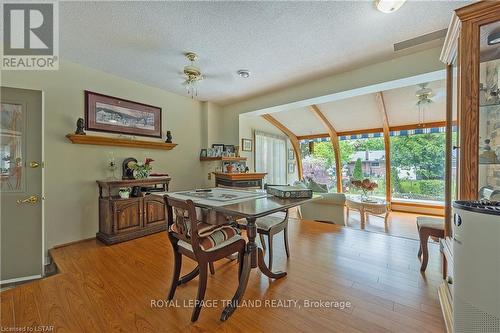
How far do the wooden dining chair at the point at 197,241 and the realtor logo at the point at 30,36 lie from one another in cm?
219

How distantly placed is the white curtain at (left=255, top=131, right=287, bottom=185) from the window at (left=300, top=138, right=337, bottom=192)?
2.79 feet

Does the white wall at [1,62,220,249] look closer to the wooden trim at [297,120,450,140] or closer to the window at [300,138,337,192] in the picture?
the wooden trim at [297,120,450,140]

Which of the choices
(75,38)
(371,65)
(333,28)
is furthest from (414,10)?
(75,38)

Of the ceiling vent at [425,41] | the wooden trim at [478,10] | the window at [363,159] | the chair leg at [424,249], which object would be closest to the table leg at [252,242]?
the chair leg at [424,249]

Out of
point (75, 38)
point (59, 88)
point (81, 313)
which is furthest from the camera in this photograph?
point (59, 88)

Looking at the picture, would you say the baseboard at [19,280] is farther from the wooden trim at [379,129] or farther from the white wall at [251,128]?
the wooden trim at [379,129]

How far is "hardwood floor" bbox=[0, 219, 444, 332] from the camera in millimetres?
1437

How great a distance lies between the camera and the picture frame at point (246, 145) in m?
4.96

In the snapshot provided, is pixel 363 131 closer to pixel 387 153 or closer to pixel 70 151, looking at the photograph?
pixel 387 153

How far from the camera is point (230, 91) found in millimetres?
3949

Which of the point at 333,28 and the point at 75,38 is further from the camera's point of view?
the point at 75,38

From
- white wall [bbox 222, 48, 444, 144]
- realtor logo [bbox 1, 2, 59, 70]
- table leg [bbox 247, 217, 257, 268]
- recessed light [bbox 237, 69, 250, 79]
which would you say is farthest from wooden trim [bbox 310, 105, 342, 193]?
realtor logo [bbox 1, 2, 59, 70]

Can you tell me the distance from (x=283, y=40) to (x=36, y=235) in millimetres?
3622

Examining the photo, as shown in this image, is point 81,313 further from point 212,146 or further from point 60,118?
point 212,146
